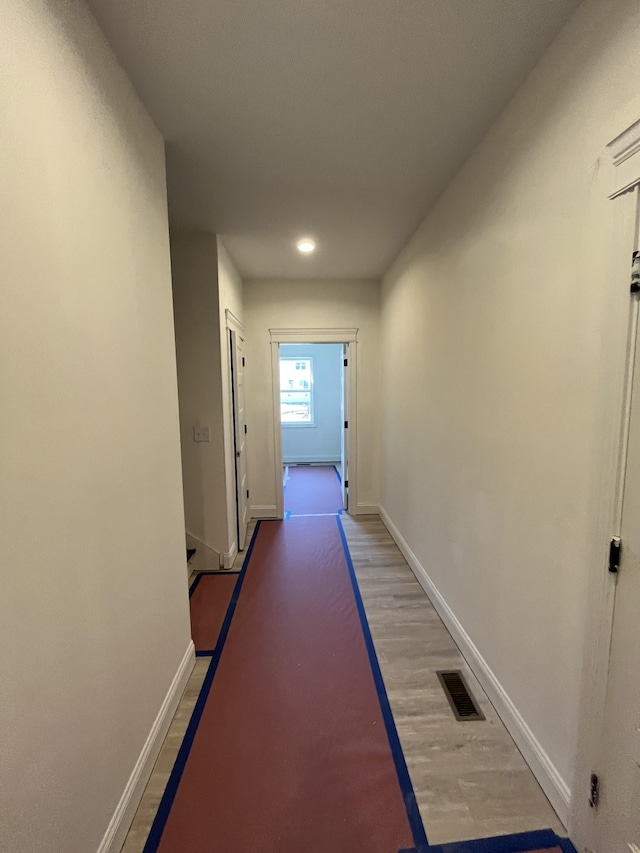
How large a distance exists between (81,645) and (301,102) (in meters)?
2.08

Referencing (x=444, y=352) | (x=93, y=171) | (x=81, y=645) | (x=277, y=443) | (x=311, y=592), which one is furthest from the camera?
(x=277, y=443)

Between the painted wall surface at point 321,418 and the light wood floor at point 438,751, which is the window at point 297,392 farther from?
the light wood floor at point 438,751

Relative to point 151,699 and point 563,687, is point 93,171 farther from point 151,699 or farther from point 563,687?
point 563,687

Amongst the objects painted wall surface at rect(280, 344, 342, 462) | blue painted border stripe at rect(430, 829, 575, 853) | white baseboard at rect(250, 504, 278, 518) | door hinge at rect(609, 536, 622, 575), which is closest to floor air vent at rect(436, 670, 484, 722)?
blue painted border stripe at rect(430, 829, 575, 853)

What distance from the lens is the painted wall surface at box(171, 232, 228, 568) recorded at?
2.92m

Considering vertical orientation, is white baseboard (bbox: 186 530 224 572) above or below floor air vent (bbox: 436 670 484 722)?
above

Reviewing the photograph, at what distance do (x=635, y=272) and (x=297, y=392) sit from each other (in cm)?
649

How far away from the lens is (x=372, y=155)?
76.2 inches

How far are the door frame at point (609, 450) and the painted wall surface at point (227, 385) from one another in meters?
2.51

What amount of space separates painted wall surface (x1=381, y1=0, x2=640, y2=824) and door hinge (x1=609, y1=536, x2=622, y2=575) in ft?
0.11

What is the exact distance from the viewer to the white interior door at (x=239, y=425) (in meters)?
3.52

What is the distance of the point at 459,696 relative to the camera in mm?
1854

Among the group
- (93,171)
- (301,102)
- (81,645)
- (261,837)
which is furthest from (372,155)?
(261,837)

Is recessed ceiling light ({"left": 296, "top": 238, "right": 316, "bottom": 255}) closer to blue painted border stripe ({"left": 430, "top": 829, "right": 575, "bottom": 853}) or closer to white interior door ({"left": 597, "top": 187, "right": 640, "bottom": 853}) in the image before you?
white interior door ({"left": 597, "top": 187, "right": 640, "bottom": 853})
